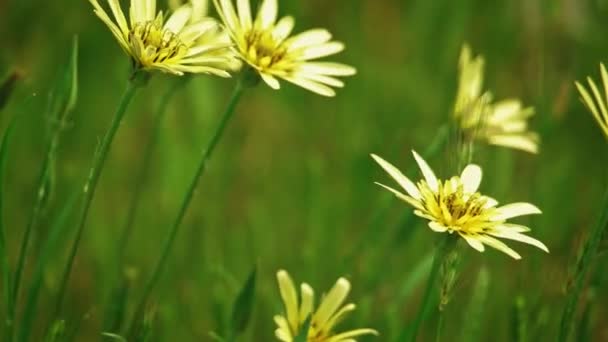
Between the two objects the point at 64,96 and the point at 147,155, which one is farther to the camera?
the point at 147,155

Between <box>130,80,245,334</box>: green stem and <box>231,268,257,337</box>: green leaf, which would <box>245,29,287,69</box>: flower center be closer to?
<box>130,80,245,334</box>: green stem

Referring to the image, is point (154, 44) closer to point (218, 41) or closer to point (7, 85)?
point (218, 41)

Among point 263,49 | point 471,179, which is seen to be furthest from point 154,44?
point 471,179

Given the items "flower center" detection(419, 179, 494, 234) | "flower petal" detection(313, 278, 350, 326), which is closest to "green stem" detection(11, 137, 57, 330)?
"flower petal" detection(313, 278, 350, 326)

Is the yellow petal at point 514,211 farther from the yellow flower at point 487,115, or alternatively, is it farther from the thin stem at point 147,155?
the thin stem at point 147,155

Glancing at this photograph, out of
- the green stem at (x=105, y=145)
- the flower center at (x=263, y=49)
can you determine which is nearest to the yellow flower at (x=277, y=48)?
the flower center at (x=263, y=49)
